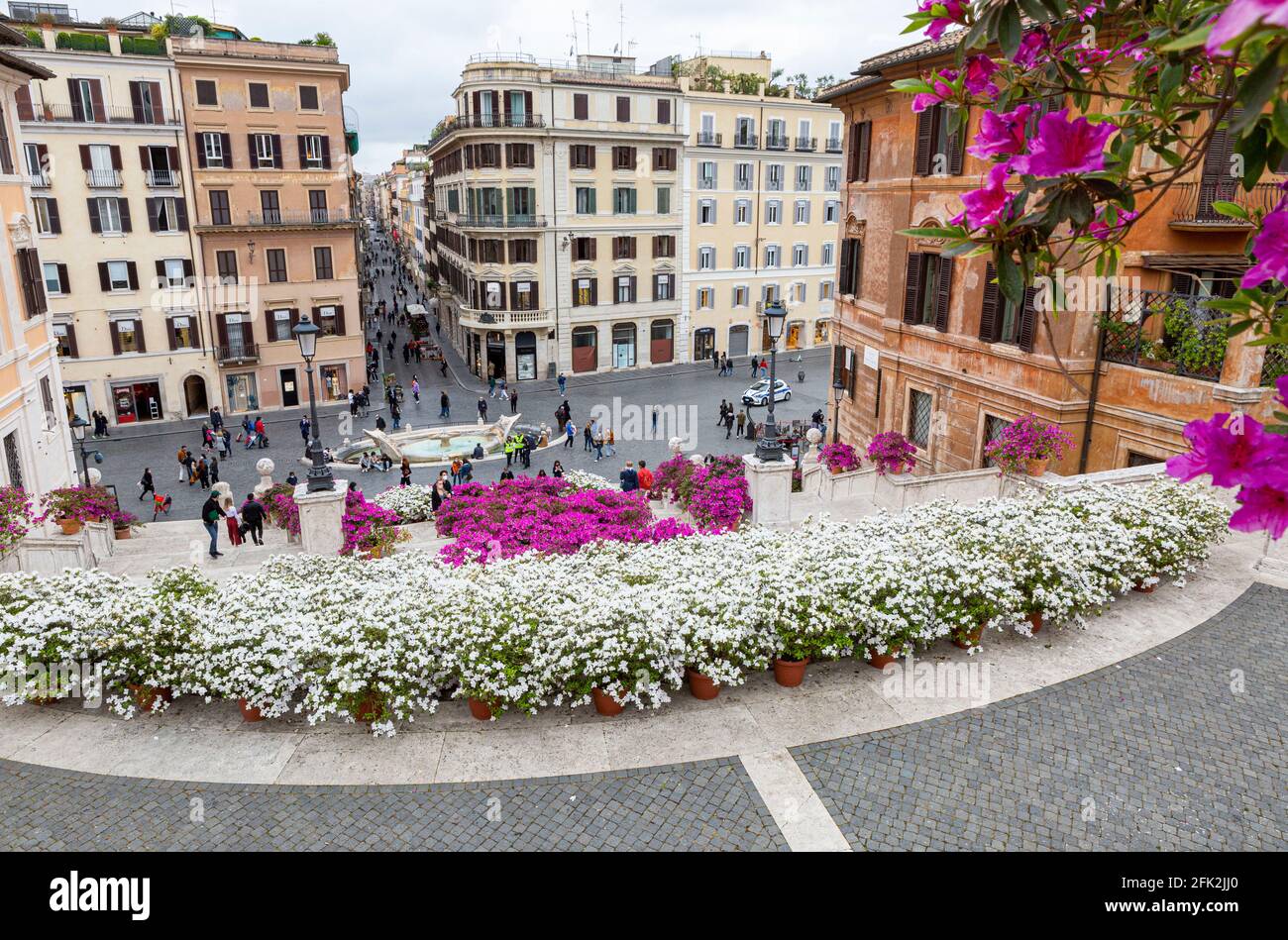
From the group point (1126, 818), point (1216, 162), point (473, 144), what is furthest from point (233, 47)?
point (1126, 818)

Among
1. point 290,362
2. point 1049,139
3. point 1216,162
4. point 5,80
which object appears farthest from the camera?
point 290,362

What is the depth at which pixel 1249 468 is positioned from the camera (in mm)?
2852

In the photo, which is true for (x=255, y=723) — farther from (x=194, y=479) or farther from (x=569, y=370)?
(x=569, y=370)

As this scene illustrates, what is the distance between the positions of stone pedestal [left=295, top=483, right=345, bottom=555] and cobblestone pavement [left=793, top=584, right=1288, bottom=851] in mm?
11410

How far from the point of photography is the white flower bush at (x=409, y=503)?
2158 centimetres

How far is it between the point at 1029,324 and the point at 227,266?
115ft

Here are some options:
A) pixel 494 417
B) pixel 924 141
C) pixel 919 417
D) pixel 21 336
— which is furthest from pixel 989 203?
pixel 494 417

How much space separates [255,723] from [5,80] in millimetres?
20323

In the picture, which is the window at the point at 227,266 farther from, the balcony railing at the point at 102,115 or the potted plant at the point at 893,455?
the potted plant at the point at 893,455

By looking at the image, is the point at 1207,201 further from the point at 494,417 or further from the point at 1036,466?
the point at 494,417

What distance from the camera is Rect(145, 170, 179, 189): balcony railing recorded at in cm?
3722

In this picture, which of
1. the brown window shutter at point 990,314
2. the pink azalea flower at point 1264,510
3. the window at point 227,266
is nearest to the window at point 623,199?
the window at point 227,266

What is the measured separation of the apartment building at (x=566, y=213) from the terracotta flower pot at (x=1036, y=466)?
3378 centimetres

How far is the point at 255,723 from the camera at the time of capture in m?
8.65
